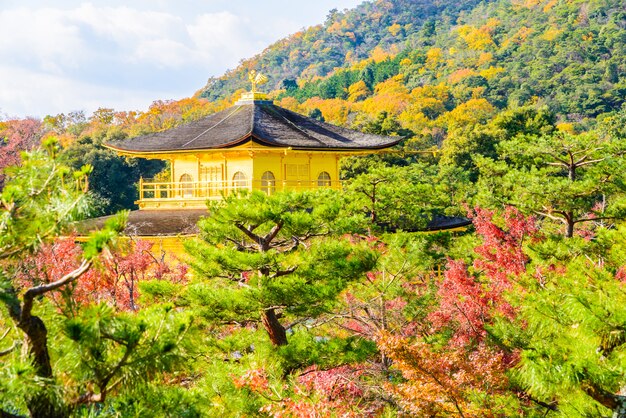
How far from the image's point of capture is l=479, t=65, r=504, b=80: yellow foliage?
205 feet

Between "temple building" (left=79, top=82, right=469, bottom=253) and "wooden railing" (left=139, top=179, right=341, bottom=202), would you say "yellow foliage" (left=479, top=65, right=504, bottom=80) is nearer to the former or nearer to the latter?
"temple building" (left=79, top=82, right=469, bottom=253)

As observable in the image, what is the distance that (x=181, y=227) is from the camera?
17906 mm

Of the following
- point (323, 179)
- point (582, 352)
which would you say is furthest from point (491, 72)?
point (582, 352)

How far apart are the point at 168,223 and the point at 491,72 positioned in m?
49.7

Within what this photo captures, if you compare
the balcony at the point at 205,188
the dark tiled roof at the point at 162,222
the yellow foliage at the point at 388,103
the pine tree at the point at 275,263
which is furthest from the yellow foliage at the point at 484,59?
the pine tree at the point at 275,263

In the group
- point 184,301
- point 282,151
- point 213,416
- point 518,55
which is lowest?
point 213,416

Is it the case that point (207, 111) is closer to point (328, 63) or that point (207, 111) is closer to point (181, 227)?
point (181, 227)

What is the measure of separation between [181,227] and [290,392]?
348 inches

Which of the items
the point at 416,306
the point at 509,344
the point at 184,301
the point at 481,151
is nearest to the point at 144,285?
the point at 184,301

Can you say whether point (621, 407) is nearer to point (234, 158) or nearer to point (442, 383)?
Result: point (442, 383)

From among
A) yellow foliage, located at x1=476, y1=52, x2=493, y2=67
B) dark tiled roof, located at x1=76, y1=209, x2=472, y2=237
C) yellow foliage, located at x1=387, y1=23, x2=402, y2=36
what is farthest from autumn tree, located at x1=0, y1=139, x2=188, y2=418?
yellow foliage, located at x1=387, y1=23, x2=402, y2=36

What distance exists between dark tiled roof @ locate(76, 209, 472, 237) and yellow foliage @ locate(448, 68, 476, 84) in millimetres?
44478

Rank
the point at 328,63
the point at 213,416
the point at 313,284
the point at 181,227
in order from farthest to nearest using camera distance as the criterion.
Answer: the point at 328,63 < the point at 181,227 < the point at 313,284 < the point at 213,416

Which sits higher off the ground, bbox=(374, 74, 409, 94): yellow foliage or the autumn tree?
bbox=(374, 74, 409, 94): yellow foliage
